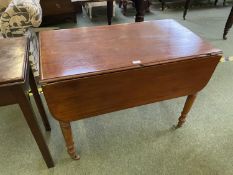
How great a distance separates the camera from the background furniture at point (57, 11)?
2725 mm

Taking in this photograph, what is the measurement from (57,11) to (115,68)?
89.4 inches

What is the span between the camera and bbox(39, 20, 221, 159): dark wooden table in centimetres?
94

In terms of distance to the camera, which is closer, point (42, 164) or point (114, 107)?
point (114, 107)

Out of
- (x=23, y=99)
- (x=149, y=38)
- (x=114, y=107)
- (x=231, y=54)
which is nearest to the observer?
(x=23, y=99)

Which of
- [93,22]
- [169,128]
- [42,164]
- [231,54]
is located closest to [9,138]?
[42,164]

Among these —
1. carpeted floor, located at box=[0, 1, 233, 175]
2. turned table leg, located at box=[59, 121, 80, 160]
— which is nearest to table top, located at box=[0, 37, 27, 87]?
turned table leg, located at box=[59, 121, 80, 160]

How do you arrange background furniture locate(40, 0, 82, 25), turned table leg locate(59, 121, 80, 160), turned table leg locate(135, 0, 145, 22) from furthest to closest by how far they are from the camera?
1. background furniture locate(40, 0, 82, 25)
2. turned table leg locate(135, 0, 145, 22)
3. turned table leg locate(59, 121, 80, 160)

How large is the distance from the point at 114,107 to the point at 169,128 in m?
0.65

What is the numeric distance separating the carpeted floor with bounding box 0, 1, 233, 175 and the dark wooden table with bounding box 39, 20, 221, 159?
0.19 m

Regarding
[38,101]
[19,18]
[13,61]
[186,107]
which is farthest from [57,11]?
[186,107]

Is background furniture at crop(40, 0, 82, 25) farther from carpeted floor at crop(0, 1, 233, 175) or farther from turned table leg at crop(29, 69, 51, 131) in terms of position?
turned table leg at crop(29, 69, 51, 131)

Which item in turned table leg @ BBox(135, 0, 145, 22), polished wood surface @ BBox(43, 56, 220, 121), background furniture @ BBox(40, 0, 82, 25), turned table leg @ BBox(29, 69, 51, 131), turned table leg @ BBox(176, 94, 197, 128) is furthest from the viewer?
background furniture @ BBox(40, 0, 82, 25)

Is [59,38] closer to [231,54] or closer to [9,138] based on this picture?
[9,138]

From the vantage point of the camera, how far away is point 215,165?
1.34 m
